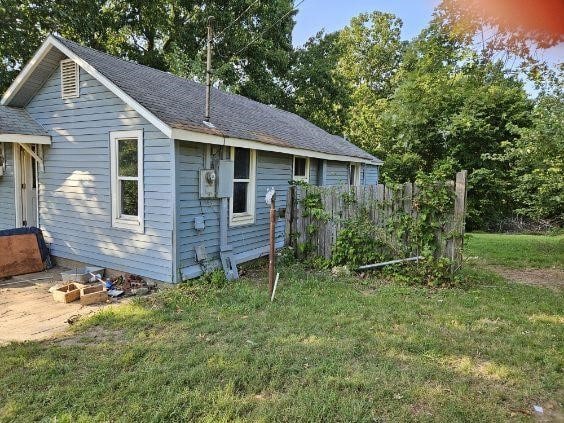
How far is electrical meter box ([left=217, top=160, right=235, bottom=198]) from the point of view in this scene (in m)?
6.86

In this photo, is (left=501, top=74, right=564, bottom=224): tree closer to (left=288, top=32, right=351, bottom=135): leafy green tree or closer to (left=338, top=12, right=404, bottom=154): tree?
(left=288, top=32, right=351, bottom=135): leafy green tree

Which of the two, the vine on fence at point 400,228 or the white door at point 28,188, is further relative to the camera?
the white door at point 28,188

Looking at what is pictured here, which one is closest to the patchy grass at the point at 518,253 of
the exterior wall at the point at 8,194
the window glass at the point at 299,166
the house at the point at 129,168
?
the window glass at the point at 299,166

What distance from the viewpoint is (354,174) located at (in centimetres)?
1428

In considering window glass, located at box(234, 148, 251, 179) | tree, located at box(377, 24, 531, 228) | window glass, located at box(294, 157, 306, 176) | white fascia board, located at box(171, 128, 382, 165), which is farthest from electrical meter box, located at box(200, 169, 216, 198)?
tree, located at box(377, 24, 531, 228)

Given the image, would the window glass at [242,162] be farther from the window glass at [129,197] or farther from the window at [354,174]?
the window at [354,174]

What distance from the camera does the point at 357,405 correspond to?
2.96 metres

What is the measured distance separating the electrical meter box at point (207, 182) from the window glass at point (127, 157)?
1186mm

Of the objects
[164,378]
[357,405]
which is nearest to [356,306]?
[357,405]

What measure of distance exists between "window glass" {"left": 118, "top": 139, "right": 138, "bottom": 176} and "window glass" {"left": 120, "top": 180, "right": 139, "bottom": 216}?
0.18m

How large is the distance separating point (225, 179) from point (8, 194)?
550 centimetres

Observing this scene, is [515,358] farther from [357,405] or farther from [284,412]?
[284,412]

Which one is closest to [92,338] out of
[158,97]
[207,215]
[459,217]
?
[207,215]

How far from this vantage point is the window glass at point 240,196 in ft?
25.7
